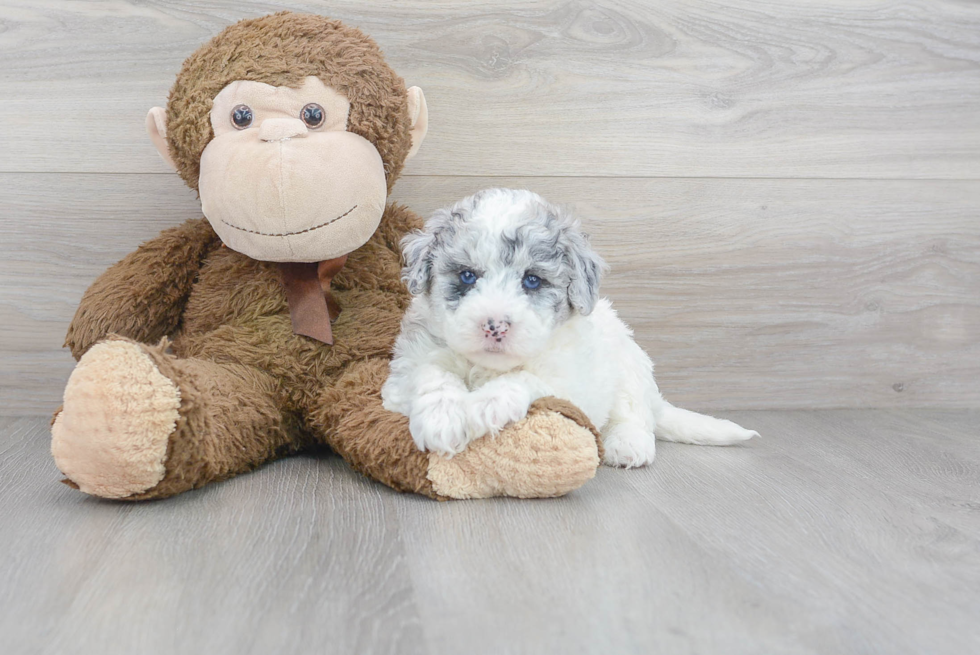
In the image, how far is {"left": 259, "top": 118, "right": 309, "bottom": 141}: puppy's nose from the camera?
4.02 feet

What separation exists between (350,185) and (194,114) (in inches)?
10.7

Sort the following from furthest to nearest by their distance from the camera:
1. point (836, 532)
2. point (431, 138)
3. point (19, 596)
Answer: point (431, 138), point (836, 532), point (19, 596)

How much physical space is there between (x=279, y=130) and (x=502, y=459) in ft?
1.92

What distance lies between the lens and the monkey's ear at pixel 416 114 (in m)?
1.40

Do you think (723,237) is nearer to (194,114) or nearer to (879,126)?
(879,126)

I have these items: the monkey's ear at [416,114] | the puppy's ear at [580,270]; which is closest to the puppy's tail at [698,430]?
the puppy's ear at [580,270]

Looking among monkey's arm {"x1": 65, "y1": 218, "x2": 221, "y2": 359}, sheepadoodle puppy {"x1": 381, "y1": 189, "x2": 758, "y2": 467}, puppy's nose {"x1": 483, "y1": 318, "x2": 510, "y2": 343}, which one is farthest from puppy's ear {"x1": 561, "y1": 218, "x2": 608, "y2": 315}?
monkey's arm {"x1": 65, "y1": 218, "x2": 221, "y2": 359}

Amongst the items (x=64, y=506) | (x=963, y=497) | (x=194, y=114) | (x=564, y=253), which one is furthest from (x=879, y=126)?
(x=64, y=506)

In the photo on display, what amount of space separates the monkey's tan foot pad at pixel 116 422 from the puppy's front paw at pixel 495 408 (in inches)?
15.2

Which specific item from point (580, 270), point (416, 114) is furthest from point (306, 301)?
point (580, 270)

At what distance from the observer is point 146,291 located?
1.38 m

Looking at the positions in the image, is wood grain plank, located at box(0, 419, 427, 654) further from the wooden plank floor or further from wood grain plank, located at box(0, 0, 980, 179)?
wood grain plank, located at box(0, 0, 980, 179)

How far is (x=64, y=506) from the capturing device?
111 centimetres

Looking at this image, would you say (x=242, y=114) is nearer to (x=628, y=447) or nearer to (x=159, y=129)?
(x=159, y=129)
